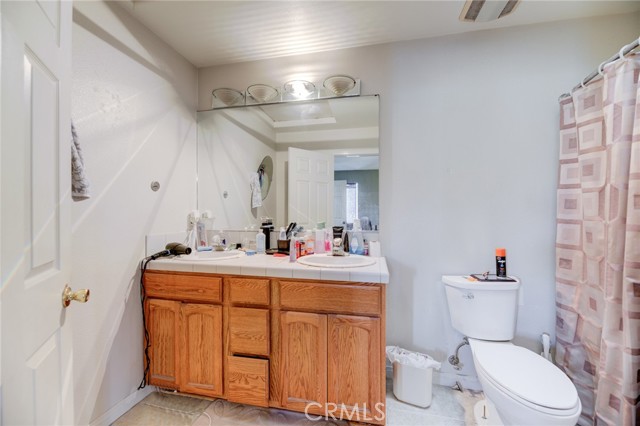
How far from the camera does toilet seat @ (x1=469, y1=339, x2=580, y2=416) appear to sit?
107cm

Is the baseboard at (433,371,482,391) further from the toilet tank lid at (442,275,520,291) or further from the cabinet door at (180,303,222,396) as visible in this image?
the cabinet door at (180,303,222,396)

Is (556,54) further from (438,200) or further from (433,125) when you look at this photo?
(438,200)

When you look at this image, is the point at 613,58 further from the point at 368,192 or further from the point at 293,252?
the point at 293,252

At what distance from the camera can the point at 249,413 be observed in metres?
1.58

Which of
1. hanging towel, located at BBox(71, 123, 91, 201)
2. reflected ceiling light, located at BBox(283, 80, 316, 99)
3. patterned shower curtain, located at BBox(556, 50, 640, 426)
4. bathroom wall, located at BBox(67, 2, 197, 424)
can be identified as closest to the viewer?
hanging towel, located at BBox(71, 123, 91, 201)

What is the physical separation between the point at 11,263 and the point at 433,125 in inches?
80.6

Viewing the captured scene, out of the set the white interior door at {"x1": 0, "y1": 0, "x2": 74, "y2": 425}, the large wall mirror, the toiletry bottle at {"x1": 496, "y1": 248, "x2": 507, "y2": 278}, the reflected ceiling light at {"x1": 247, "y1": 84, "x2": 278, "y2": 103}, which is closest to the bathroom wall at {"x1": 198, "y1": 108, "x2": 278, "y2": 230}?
the large wall mirror

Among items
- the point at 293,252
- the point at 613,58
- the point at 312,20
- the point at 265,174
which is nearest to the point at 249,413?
the point at 293,252

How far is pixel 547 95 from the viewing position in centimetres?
171

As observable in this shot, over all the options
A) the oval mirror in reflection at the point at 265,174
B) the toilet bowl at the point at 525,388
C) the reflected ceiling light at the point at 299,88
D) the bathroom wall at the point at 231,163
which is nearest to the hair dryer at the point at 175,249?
the bathroom wall at the point at 231,163

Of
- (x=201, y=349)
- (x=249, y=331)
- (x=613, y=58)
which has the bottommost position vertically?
(x=201, y=349)

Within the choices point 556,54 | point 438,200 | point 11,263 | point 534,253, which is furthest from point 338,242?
point 556,54

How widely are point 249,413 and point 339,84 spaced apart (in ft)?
7.26

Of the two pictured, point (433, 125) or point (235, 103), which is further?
point (235, 103)
